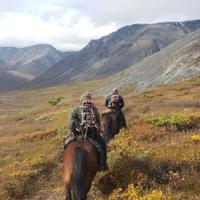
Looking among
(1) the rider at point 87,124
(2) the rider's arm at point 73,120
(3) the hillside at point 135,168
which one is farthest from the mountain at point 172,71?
(2) the rider's arm at point 73,120

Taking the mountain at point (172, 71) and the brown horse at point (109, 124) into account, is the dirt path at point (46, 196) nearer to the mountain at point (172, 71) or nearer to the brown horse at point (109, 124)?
the brown horse at point (109, 124)

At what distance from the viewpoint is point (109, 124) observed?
19.7 metres

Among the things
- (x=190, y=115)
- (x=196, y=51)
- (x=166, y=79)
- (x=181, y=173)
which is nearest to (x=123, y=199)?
(x=181, y=173)

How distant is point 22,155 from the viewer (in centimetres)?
2250

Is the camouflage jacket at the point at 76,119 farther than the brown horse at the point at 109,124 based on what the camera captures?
No

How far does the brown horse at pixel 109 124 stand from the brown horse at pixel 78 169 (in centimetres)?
719

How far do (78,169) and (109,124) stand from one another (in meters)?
8.37

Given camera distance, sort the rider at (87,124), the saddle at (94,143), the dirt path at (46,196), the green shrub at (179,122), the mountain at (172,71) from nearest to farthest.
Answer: the saddle at (94,143)
the rider at (87,124)
the dirt path at (46,196)
the green shrub at (179,122)
the mountain at (172,71)

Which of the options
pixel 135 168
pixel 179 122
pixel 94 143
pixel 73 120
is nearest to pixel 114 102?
pixel 179 122

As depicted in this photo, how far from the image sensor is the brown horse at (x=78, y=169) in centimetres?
1133

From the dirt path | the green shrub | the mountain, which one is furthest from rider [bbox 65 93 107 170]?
the mountain

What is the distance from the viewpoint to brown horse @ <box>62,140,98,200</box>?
11328 mm

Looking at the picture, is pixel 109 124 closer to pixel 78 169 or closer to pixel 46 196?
pixel 46 196

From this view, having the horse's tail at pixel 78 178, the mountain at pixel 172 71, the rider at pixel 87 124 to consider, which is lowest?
the mountain at pixel 172 71
